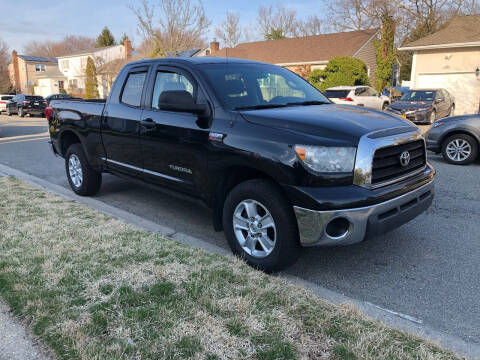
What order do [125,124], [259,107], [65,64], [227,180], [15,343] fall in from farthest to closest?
[65,64] < [125,124] < [259,107] < [227,180] < [15,343]

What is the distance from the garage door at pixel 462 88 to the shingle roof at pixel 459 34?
1.62 meters

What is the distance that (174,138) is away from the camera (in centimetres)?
421

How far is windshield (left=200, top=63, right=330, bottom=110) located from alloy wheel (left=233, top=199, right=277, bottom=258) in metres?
1.01

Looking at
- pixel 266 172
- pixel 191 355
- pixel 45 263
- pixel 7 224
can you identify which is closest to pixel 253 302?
pixel 191 355

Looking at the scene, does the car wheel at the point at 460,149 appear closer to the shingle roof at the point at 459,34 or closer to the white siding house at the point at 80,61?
the shingle roof at the point at 459,34

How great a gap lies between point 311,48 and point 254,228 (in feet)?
96.5

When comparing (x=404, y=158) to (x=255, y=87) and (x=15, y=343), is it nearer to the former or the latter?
(x=255, y=87)

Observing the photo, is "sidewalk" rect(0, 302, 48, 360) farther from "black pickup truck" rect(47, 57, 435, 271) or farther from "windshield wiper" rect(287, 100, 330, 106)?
"windshield wiper" rect(287, 100, 330, 106)

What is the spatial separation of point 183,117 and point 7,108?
97.2 ft

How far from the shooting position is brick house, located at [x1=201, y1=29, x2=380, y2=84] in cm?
2908

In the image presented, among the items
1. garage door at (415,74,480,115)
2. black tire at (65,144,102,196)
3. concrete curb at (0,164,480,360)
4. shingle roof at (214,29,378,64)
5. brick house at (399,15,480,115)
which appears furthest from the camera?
shingle roof at (214,29,378,64)

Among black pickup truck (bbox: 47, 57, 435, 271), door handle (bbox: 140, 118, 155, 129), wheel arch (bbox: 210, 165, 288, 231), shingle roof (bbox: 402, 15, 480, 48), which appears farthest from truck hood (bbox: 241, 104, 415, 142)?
shingle roof (bbox: 402, 15, 480, 48)

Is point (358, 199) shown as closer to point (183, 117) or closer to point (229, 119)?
point (229, 119)

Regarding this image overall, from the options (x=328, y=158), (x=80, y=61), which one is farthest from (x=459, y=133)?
(x=80, y=61)
